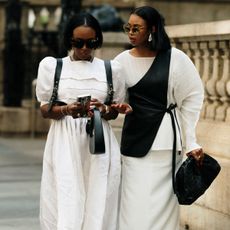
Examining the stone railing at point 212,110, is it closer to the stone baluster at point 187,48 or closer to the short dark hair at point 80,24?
the stone baluster at point 187,48

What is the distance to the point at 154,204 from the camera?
18.9 ft

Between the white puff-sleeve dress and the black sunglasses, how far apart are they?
133 millimetres

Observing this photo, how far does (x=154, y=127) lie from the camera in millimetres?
5773

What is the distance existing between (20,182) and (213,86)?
146 inches

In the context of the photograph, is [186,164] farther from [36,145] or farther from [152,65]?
[36,145]

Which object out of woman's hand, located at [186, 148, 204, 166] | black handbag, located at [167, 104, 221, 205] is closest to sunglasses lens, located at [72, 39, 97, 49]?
black handbag, located at [167, 104, 221, 205]

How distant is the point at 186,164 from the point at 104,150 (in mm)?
604

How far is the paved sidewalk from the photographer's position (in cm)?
833

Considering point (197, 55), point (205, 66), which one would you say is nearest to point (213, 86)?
point (205, 66)

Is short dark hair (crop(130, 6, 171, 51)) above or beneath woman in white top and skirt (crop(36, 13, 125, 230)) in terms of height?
above

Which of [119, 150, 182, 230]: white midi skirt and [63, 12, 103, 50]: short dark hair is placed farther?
[119, 150, 182, 230]: white midi skirt

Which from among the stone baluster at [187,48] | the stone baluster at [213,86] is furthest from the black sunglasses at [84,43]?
the stone baluster at [187,48]

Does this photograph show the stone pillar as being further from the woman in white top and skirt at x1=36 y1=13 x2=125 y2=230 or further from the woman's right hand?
the woman's right hand

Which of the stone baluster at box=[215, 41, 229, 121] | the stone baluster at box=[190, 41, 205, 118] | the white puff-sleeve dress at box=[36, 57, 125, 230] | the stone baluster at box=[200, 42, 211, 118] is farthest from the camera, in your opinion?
the stone baluster at box=[190, 41, 205, 118]
